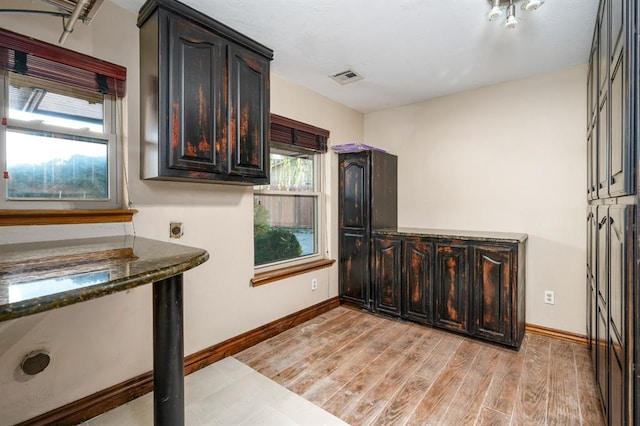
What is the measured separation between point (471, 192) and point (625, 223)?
225 centimetres

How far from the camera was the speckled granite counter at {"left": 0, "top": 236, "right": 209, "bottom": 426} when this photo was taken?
81 centimetres

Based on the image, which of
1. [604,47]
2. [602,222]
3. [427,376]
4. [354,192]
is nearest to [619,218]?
[602,222]

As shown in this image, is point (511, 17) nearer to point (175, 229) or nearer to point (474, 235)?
point (474, 235)

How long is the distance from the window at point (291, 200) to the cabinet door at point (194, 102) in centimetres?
84

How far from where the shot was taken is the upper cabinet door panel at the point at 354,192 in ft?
11.3

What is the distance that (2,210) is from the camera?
1.52m

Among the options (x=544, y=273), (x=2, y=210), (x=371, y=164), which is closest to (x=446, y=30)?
(x=371, y=164)

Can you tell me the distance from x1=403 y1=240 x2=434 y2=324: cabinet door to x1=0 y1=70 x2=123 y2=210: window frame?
8.23 feet

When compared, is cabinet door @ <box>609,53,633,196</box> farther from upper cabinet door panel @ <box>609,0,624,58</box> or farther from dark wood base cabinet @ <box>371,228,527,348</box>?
dark wood base cabinet @ <box>371,228,527,348</box>

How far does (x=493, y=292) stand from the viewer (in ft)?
8.63

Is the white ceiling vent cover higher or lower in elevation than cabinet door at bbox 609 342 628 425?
A: higher

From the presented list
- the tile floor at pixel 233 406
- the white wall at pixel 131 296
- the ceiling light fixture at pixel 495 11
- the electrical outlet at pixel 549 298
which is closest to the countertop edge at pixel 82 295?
the white wall at pixel 131 296

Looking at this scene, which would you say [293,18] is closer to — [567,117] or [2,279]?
[2,279]

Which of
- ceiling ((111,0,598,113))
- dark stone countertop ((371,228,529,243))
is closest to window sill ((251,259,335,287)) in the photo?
dark stone countertop ((371,228,529,243))
